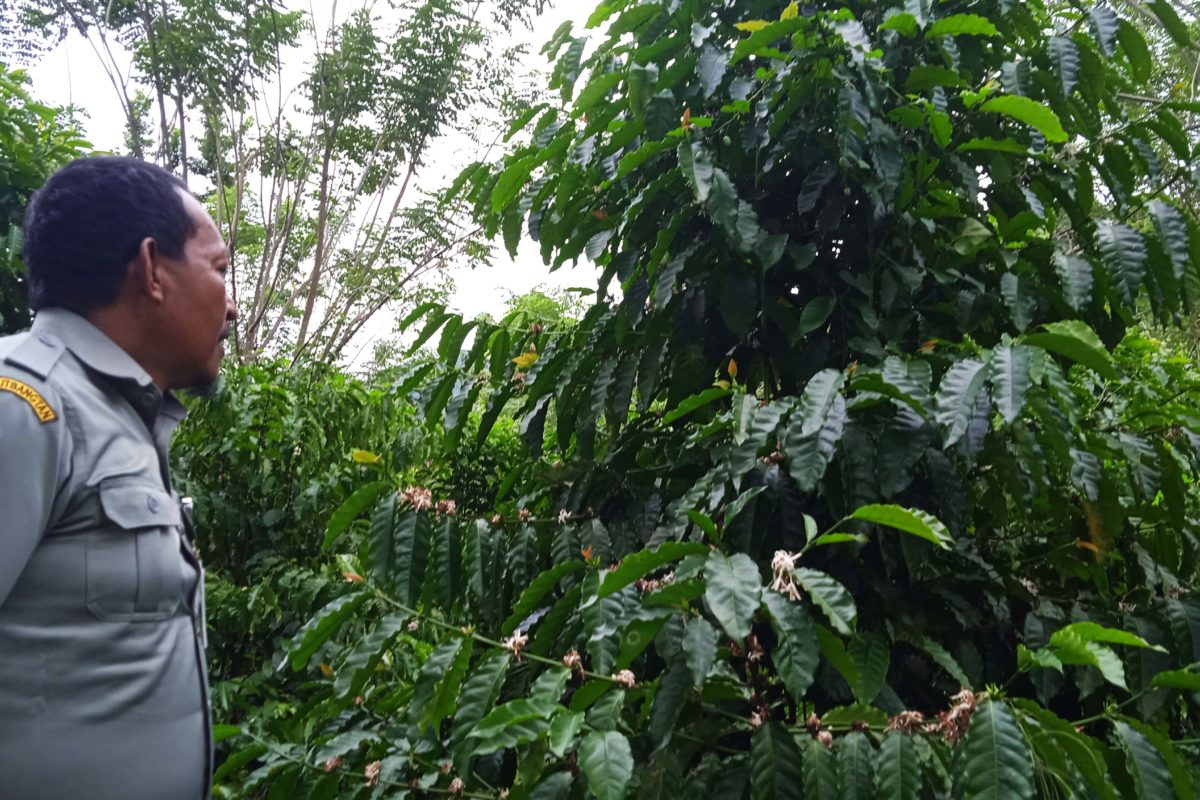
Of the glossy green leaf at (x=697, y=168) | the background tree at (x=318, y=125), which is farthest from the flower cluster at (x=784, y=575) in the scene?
the background tree at (x=318, y=125)

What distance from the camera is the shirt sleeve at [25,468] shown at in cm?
93

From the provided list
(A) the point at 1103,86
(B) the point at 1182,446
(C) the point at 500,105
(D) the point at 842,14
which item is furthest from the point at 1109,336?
(C) the point at 500,105

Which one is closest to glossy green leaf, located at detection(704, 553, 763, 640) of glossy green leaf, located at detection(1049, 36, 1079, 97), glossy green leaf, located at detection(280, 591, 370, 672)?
glossy green leaf, located at detection(280, 591, 370, 672)

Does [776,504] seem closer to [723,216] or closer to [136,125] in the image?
[723,216]

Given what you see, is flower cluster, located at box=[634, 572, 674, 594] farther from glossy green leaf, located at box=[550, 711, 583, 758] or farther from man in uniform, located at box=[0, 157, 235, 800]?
man in uniform, located at box=[0, 157, 235, 800]

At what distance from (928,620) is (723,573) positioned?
25.2 inches

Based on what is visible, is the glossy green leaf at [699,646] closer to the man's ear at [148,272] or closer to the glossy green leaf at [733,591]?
the glossy green leaf at [733,591]

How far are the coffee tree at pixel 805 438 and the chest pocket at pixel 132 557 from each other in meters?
0.35

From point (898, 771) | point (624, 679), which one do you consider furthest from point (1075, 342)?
point (624, 679)

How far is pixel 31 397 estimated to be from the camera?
3.25 ft

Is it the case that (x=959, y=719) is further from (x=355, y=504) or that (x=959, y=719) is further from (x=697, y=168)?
(x=355, y=504)

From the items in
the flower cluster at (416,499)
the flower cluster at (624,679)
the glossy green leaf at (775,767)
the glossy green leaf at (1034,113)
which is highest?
the glossy green leaf at (1034,113)

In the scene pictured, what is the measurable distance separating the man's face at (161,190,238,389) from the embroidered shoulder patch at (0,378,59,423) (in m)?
0.22

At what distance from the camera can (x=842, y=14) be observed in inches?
57.6
